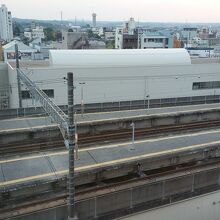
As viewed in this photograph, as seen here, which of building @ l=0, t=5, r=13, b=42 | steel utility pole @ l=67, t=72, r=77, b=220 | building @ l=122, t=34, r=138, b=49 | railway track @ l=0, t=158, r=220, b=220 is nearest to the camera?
steel utility pole @ l=67, t=72, r=77, b=220

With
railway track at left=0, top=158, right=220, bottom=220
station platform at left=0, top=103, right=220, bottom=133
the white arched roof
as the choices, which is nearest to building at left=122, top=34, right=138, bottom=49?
the white arched roof

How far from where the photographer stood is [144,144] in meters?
14.2

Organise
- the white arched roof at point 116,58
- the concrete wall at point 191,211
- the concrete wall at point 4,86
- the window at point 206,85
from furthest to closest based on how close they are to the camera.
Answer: the window at point 206,85
the white arched roof at point 116,58
the concrete wall at point 4,86
the concrete wall at point 191,211

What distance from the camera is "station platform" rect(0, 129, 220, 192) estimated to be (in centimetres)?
1069

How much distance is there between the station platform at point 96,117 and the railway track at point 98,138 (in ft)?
2.78

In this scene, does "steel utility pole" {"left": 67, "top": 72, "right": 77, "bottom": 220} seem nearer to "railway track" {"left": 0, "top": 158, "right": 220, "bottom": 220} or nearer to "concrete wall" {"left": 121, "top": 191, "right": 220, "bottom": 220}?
"railway track" {"left": 0, "top": 158, "right": 220, "bottom": 220}

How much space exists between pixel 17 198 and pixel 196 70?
21.5m

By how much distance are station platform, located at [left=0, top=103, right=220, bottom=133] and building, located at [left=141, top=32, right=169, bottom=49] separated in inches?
1869

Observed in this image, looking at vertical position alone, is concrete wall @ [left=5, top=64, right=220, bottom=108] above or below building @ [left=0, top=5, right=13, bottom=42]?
below

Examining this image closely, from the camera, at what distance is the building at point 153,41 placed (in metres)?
67.4

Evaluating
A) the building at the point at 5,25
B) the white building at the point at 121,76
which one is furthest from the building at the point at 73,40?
the building at the point at 5,25

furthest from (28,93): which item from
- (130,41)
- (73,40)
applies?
(73,40)

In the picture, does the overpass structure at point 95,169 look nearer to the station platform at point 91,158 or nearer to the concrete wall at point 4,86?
the station platform at point 91,158

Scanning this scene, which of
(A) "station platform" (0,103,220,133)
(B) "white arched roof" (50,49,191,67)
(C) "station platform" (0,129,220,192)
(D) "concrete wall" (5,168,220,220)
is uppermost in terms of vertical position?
(B) "white arched roof" (50,49,191,67)
